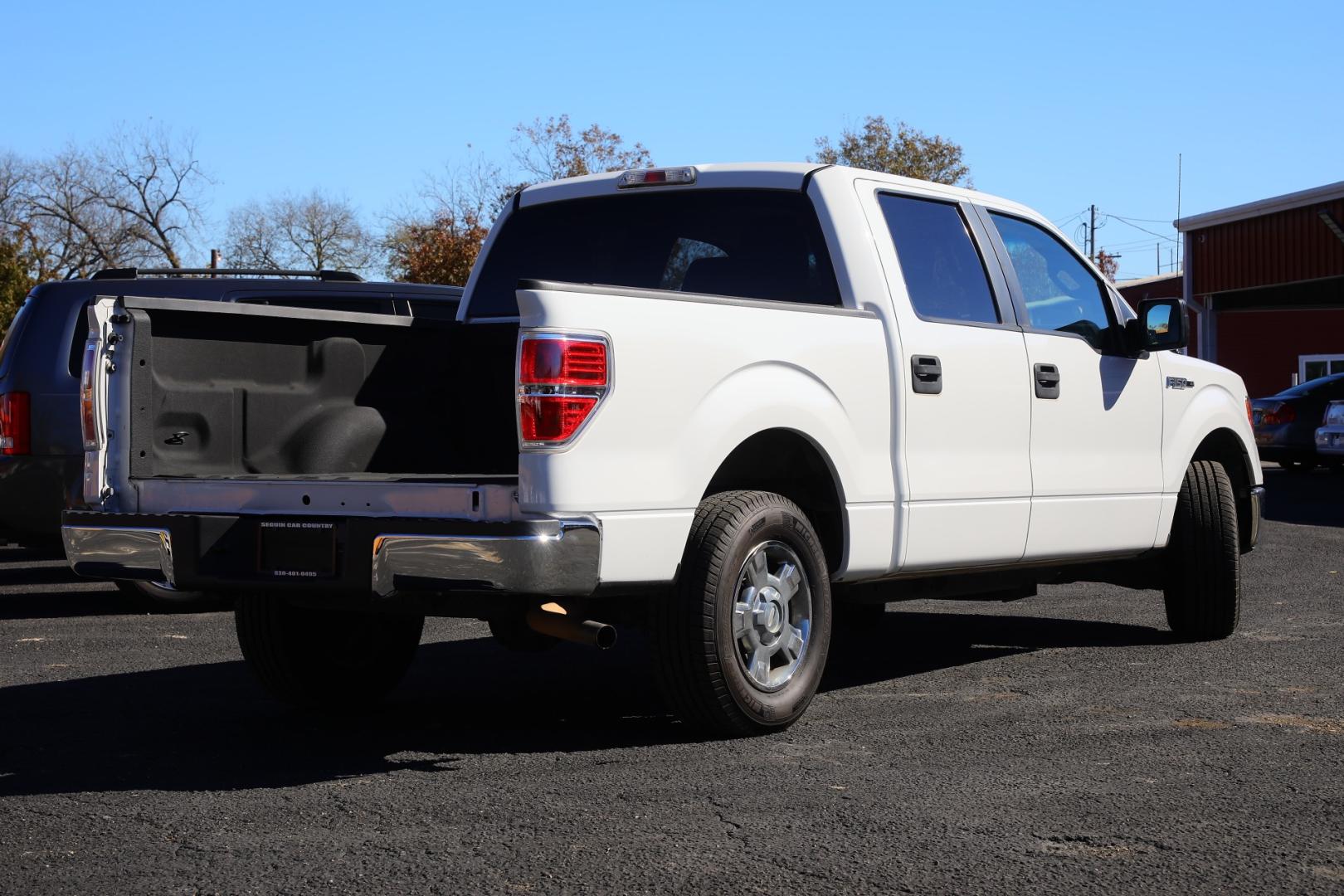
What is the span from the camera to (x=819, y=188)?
20.7ft

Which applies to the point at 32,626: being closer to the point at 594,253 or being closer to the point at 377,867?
the point at 594,253

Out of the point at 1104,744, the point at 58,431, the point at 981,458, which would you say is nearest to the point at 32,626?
the point at 58,431

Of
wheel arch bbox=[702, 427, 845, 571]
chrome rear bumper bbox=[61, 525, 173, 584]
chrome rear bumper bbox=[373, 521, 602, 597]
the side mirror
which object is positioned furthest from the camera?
the side mirror

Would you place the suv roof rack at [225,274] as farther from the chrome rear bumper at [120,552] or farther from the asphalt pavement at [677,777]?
the chrome rear bumper at [120,552]

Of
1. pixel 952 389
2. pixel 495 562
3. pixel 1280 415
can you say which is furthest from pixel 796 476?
pixel 1280 415

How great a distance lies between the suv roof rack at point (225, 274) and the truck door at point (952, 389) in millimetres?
4647

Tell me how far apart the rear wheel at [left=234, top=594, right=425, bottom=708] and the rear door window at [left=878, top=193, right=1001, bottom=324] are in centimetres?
231

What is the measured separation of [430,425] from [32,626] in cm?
387

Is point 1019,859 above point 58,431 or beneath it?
beneath

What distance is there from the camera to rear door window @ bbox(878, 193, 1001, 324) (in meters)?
6.48

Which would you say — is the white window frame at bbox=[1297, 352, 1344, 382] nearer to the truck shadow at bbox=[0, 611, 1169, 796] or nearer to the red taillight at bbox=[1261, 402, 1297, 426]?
the red taillight at bbox=[1261, 402, 1297, 426]

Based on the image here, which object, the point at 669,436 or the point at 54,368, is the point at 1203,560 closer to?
the point at 669,436

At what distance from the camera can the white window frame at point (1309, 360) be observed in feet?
148

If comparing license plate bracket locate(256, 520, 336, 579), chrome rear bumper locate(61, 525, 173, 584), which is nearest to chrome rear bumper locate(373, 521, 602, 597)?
license plate bracket locate(256, 520, 336, 579)
